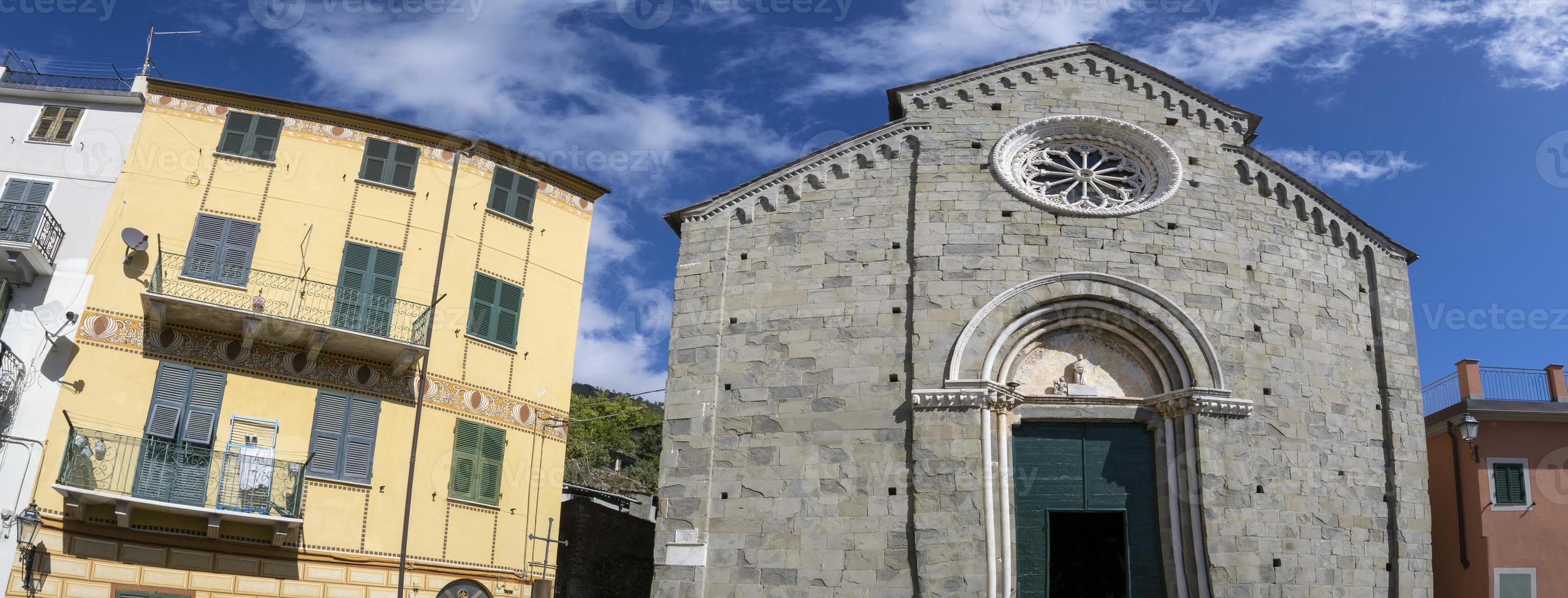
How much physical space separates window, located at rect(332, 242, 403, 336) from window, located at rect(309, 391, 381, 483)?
3.73 ft

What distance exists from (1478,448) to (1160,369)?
6987 mm

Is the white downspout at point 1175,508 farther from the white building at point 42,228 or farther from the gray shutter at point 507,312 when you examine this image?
the white building at point 42,228

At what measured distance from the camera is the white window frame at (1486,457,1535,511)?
19406mm

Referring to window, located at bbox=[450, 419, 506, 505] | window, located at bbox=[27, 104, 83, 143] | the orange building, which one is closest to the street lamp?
the orange building

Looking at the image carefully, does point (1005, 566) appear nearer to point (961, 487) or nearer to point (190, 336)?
point (961, 487)

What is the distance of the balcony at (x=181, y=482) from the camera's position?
52.1 feet

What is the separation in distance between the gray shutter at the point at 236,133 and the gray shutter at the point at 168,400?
12.4ft

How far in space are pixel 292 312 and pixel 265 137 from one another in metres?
3.27

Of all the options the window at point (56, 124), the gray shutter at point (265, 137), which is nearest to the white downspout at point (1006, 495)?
the gray shutter at point (265, 137)

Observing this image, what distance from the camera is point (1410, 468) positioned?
652 inches

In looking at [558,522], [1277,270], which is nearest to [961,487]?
[1277,270]

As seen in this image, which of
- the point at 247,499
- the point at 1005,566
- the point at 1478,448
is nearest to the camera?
the point at 1005,566

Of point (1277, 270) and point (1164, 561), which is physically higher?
point (1277, 270)

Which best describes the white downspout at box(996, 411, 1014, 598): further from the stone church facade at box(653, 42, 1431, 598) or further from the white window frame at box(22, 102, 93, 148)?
the white window frame at box(22, 102, 93, 148)
